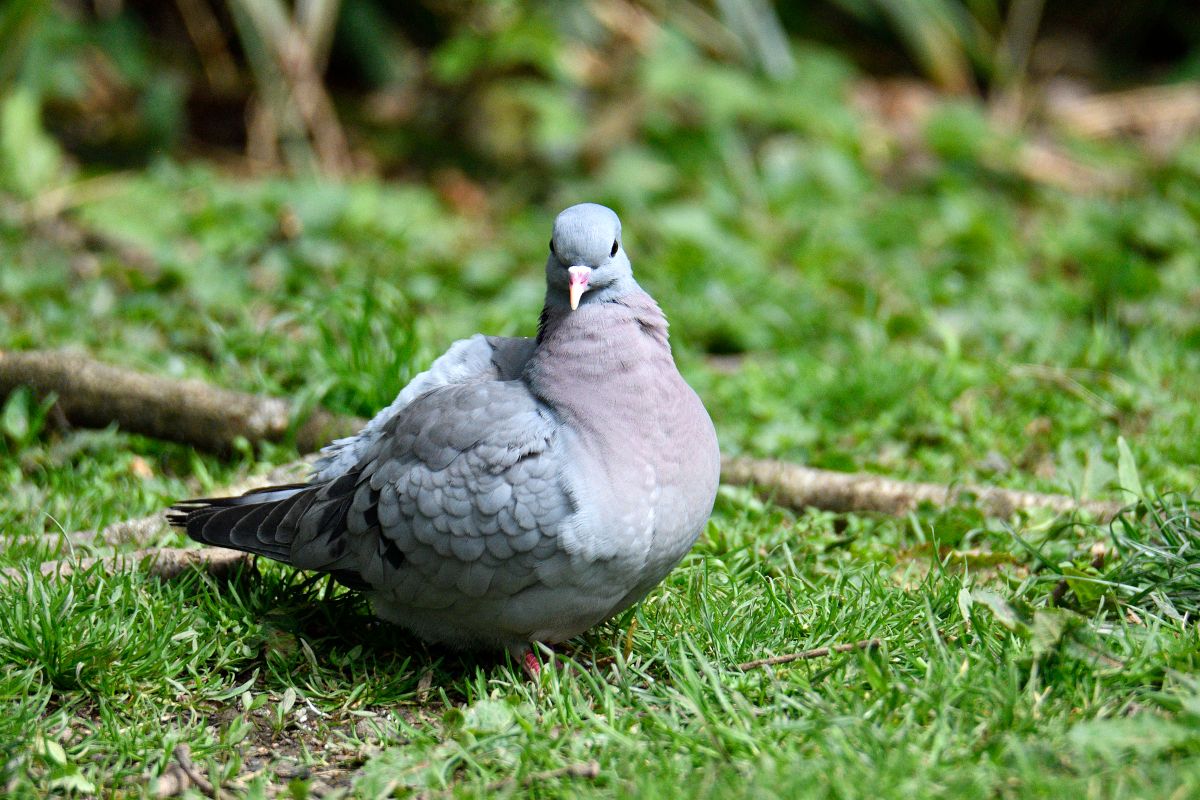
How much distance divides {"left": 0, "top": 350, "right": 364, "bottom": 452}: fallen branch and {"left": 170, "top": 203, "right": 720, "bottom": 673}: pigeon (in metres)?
1.03

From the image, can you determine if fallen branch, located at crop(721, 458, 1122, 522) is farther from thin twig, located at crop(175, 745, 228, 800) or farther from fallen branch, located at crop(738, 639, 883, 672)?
thin twig, located at crop(175, 745, 228, 800)

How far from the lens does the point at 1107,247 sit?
19.8ft

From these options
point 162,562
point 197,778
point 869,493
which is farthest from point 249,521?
point 869,493

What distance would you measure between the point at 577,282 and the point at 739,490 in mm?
1247

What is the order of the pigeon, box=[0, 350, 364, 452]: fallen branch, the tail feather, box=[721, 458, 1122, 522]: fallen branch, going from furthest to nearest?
box=[0, 350, 364, 452]: fallen branch < box=[721, 458, 1122, 522]: fallen branch < the tail feather < the pigeon

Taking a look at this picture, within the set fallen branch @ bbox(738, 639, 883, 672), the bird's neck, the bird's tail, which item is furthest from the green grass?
the bird's neck

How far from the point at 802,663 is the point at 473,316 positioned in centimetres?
282

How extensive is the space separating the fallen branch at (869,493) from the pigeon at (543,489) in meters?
0.91

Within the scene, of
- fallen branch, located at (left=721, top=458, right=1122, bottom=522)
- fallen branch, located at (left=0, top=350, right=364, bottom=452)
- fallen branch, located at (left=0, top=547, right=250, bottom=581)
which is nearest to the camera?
fallen branch, located at (left=0, top=547, right=250, bottom=581)

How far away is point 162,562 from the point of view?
11.0ft

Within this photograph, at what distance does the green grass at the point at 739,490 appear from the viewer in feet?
8.57

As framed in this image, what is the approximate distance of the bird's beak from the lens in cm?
292

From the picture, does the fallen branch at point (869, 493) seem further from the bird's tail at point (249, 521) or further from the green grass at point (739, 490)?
the bird's tail at point (249, 521)

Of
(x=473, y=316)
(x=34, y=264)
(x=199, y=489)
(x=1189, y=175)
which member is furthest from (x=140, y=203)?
(x=1189, y=175)
